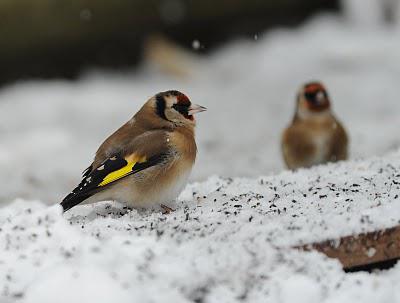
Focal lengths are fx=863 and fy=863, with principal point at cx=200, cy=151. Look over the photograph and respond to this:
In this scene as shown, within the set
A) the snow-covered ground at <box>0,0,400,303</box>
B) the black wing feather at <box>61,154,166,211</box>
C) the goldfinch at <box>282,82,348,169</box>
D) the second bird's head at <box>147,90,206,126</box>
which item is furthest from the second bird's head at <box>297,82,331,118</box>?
the black wing feather at <box>61,154,166,211</box>

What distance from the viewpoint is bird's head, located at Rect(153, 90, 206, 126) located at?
4711 mm

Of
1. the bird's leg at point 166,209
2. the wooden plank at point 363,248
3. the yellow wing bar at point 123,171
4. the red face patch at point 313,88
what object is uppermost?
the red face patch at point 313,88

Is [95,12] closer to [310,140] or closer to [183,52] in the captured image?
[183,52]

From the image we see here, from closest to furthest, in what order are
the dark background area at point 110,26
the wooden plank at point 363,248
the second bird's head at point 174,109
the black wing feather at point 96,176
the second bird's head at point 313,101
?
the wooden plank at point 363,248 < the black wing feather at point 96,176 < the second bird's head at point 174,109 < the second bird's head at point 313,101 < the dark background area at point 110,26

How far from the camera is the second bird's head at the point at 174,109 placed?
4.71 metres

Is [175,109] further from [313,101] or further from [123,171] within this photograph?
[313,101]

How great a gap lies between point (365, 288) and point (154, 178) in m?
1.49

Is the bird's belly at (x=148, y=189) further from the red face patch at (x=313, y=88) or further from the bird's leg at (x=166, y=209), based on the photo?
the red face patch at (x=313, y=88)

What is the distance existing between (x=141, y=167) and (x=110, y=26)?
5.32 metres

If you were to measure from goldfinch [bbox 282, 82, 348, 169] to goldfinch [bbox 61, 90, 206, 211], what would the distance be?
1935 mm

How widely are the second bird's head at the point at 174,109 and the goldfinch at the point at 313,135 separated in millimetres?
1862

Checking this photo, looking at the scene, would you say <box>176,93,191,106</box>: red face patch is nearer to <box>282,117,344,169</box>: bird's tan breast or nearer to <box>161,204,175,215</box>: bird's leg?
<box>161,204,175,215</box>: bird's leg

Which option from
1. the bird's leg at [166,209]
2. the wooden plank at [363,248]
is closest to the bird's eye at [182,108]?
the bird's leg at [166,209]

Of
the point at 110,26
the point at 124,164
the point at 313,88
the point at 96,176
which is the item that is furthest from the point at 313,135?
the point at 110,26
